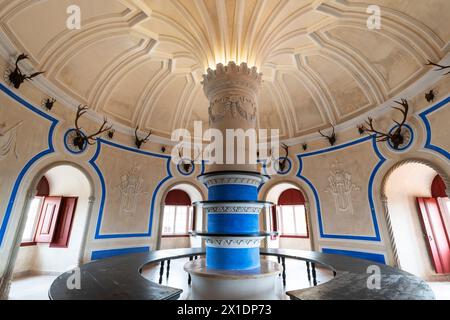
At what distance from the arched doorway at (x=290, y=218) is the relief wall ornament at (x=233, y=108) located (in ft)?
19.5

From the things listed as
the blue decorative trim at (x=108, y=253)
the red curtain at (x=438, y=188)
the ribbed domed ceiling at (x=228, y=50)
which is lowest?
the blue decorative trim at (x=108, y=253)

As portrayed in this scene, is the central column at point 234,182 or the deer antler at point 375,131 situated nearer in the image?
the central column at point 234,182

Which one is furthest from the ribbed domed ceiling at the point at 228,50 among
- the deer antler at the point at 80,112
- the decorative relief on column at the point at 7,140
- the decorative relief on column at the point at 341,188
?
the decorative relief on column at the point at 341,188

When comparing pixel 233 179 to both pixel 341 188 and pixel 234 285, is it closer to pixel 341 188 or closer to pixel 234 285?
pixel 234 285

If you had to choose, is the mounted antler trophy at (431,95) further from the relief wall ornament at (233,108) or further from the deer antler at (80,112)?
the deer antler at (80,112)

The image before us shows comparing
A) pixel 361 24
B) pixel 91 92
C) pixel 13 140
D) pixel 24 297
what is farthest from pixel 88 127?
pixel 361 24

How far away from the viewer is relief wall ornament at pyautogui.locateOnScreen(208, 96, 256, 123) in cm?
306

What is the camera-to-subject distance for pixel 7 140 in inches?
150

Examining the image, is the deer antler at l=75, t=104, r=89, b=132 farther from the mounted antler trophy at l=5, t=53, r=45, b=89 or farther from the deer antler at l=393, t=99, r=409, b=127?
the deer antler at l=393, t=99, r=409, b=127

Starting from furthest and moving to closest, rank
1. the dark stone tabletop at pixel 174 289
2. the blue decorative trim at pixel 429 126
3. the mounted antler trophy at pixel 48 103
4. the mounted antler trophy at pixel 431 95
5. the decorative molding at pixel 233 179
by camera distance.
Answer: the mounted antler trophy at pixel 48 103 → the mounted antler trophy at pixel 431 95 → the blue decorative trim at pixel 429 126 → the decorative molding at pixel 233 179 → the dark stone tabletop at pixel 174 289

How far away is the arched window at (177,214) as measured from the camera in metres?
8.95

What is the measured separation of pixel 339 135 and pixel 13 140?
26.8 ft

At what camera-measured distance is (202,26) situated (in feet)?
14.1
